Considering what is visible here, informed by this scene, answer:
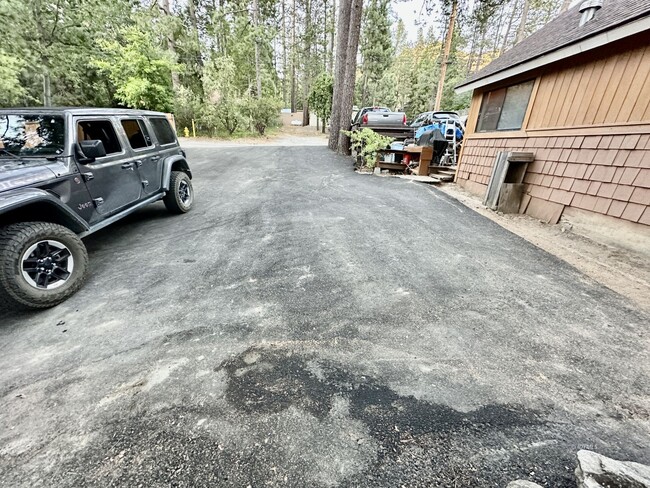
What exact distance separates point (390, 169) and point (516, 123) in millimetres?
3846

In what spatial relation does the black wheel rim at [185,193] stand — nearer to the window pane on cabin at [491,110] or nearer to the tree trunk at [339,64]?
the window pane on cabin at [491,110]

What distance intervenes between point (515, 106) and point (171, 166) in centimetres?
753

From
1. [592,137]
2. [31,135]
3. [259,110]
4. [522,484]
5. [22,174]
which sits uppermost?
[259,110]

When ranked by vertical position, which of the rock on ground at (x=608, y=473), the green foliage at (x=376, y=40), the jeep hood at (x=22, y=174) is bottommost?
the rock on ground at (x=608, y=473)

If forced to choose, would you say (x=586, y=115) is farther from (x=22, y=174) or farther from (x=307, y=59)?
(x=307, y=59)

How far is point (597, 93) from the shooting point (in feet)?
14.7

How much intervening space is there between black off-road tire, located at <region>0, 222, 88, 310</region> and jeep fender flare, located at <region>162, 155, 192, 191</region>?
2034 millimetres

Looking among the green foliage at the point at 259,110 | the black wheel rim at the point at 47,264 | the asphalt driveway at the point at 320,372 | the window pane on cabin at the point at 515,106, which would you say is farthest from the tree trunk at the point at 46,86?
the window pane on cabin at the point at 515,106

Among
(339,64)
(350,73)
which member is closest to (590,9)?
(350,73)

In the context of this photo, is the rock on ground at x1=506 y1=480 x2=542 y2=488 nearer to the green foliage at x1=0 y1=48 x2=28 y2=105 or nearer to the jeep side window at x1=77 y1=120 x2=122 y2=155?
the jeep side window at x1=77 y1=120 x2=122 y2=155

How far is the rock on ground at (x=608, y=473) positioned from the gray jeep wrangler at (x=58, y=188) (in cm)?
385

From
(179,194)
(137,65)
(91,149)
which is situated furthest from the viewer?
(137,65)

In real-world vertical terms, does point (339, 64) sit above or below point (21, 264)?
above

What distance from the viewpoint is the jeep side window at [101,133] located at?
123 inches
